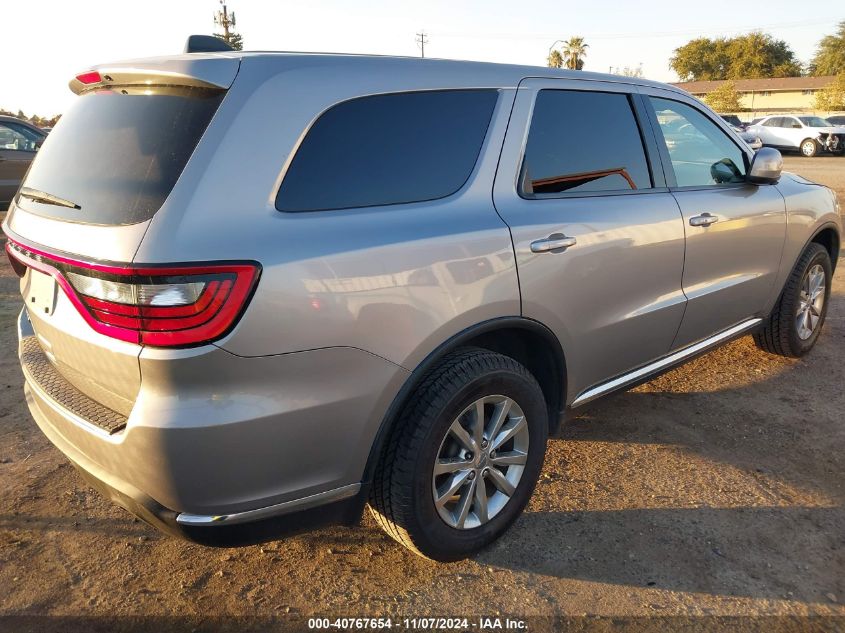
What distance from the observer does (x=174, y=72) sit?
6.43ft

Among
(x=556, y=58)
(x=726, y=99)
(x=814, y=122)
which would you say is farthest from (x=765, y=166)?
(x=556, y=58)

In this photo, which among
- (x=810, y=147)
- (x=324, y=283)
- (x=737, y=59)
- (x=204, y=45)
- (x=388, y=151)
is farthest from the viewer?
(x=737, y=59)

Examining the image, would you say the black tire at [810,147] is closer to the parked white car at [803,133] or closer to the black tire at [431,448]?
the parked white car at [803,133]

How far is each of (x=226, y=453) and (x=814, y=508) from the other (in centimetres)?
250

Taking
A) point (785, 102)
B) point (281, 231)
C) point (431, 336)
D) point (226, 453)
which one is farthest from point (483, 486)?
point (785, 102)

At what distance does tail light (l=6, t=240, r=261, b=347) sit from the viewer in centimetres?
172

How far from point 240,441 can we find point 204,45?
58.4 inches

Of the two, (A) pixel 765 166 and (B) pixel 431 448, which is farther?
(A) pixel 765 166

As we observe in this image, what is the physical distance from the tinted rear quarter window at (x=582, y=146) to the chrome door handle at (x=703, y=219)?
0.32m

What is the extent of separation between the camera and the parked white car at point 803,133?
2614cm

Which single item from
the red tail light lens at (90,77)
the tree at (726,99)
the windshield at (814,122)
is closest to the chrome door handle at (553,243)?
the red tail light lens at (90,77)

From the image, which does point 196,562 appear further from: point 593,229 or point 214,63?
point 593,229

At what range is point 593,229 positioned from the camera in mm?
2732

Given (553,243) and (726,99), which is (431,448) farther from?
(726,99)
